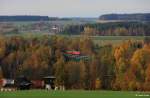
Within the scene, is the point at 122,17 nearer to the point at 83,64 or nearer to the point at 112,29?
the point at 112,29

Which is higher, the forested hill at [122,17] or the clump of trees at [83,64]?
the forested hill at [122,17]

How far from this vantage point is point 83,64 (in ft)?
56.9

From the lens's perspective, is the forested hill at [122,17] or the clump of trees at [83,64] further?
the forested hill at [122,17]

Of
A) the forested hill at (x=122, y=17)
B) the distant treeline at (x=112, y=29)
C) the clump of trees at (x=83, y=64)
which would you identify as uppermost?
the forested hill at (x=122, y=17)

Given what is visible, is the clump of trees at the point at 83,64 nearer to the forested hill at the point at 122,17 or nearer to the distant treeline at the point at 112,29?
the forested hill at the point at 122,17

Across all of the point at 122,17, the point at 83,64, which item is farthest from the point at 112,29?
the point at 83,64

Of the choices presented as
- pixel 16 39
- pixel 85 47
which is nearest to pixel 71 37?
pixel 85 47

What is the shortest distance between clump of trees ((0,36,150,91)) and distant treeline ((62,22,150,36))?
2.90 m

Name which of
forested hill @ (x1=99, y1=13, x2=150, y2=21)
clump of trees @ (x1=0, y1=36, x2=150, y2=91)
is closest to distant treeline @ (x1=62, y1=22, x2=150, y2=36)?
forested hill @ (x1=99, y1=13, x2=150, y2=21)

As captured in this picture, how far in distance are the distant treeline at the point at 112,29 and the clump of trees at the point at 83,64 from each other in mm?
2900

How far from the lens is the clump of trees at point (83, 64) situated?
15922mm

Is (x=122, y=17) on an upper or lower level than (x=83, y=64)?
upper

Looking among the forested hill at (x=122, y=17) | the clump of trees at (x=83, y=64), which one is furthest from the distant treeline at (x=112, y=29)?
the clump of trees at (x=83, y=64)

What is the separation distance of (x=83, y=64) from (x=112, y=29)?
7306 millimetres
